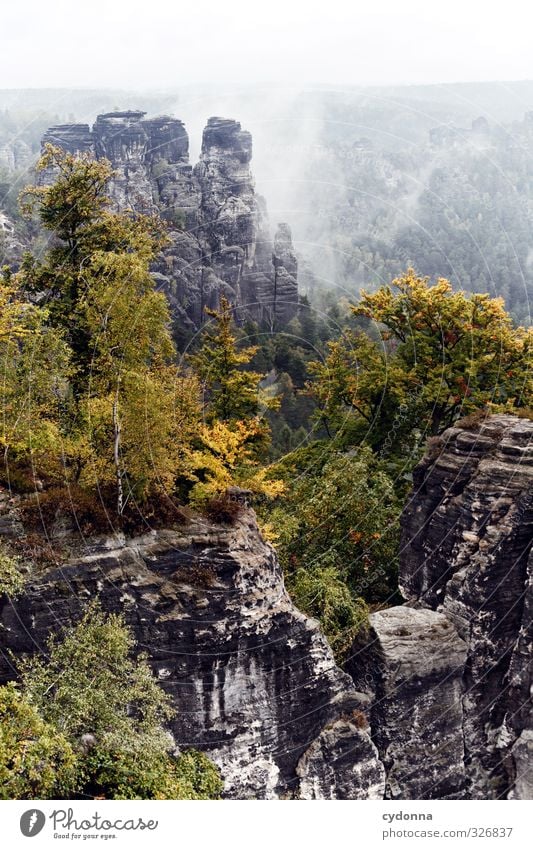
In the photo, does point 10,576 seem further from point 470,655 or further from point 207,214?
point 207,214

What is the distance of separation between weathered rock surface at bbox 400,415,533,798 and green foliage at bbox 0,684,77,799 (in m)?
15.3

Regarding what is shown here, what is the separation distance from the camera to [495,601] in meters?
28.5

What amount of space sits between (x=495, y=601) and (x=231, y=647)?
9.96 meters

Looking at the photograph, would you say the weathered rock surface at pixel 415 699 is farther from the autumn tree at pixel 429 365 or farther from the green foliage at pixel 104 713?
the autumn tree at pixel 429 365

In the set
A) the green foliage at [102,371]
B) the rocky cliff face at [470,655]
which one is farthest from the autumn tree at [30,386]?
the rocky cliff face at [470,655]

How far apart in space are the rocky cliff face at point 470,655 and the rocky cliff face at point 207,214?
4714cm

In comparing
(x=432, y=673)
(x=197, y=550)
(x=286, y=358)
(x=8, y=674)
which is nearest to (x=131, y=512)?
(x=197, y=550)

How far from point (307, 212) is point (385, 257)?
21.3 m

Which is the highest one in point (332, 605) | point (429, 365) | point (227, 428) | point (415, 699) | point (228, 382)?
point (429, 365)

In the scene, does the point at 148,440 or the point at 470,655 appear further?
→ the point at 470,655

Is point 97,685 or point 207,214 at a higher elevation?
point 207,214

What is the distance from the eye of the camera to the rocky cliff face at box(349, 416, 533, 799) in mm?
26984

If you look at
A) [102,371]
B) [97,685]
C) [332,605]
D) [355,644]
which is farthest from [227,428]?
[97,685]

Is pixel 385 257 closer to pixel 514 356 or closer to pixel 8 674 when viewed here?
pixel 514 356
